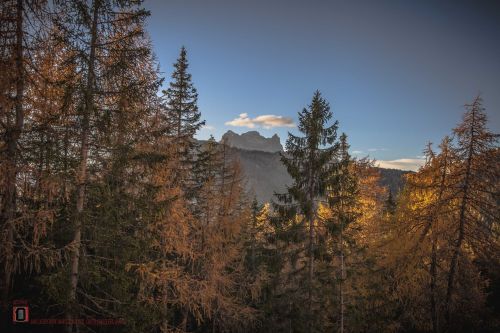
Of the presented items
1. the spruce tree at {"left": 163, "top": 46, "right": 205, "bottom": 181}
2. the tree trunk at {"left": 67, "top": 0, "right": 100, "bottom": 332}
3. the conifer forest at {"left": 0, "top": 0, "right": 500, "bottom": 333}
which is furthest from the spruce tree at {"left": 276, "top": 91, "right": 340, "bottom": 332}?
the tree trunk at {"left": 67, "top": 0, "right": 100, "bottom": 332}

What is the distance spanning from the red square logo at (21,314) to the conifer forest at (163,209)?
0.19 metres

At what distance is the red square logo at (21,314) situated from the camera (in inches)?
337

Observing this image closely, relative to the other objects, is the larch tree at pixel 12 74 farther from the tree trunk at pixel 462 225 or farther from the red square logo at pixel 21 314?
the tree trunk at pixel 462 225

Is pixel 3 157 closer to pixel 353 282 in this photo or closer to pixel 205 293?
pixel 205 293

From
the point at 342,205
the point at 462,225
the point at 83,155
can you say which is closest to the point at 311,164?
the point at 342,205

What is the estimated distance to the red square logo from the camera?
8.56 metres

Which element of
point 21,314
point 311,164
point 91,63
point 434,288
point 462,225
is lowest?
point 434,288

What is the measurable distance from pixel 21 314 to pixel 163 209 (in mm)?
4883

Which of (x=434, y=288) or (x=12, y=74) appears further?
(x=434, y=288)

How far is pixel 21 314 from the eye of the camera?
8703 millimetres

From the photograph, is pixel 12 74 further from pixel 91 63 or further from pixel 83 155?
pixel 83 155

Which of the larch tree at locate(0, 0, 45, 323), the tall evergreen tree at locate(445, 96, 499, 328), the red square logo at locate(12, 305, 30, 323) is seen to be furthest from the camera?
the tall evergreen tree at locate(445, 96, 499, 328)

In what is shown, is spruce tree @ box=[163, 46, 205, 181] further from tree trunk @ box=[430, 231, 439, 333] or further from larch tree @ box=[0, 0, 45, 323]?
tree trunk @ box=[430, 231, 439, 333]

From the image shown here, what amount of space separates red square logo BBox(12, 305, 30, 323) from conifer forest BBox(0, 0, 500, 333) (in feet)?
0.64
